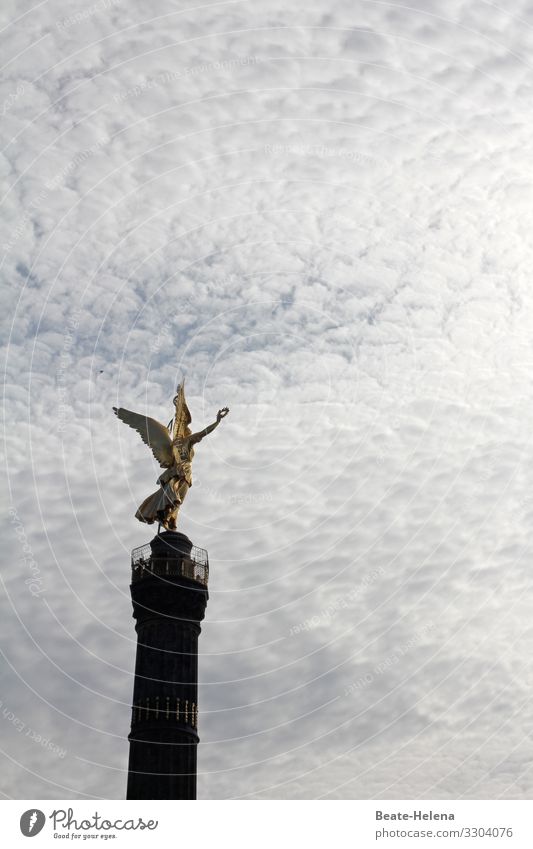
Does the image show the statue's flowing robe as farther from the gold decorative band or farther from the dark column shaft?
the gold decorative band

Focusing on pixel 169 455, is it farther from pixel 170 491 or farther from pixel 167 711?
pixel 167 711

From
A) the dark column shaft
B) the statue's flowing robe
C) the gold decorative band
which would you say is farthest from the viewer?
Result: the statue's flowing robe

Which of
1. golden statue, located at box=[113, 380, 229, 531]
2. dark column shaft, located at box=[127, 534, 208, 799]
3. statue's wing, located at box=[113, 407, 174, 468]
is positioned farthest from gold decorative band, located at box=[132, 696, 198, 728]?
statue's wing, located at box=[113, 407, 174, 468]

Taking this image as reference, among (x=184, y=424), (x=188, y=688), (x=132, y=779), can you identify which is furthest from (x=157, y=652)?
(x=184, y=424)

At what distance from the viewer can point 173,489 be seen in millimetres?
51281

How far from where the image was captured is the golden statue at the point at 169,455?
51.3 metres

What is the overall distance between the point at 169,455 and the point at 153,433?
160 cm

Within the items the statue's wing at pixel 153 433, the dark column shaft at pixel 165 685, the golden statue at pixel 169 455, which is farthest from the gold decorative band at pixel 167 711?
the statue's wing at pixel 153 433

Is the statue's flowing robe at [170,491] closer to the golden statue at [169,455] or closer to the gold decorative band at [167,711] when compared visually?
the golden statue at [169,455]

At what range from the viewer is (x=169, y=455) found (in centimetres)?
5212

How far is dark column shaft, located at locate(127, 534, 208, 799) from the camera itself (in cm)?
4447
